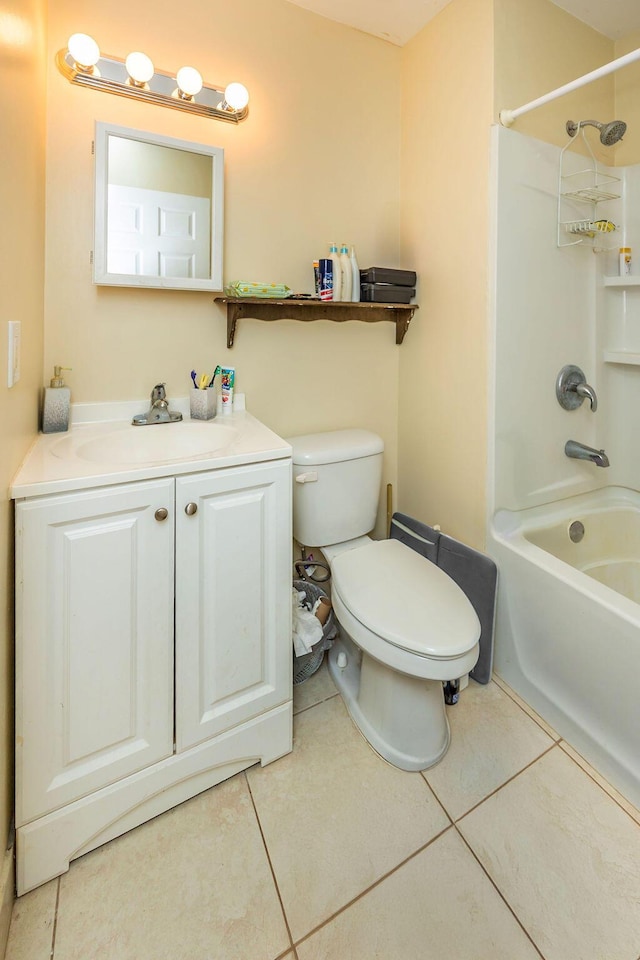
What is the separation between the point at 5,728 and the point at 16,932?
0.43 metres

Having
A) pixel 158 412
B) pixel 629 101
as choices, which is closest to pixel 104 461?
pixel 158 412

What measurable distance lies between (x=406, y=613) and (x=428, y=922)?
654 mm

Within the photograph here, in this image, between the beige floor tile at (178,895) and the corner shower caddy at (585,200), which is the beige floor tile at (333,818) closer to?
the beige floor tile at (178,895)

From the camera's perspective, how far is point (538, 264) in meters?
1.65

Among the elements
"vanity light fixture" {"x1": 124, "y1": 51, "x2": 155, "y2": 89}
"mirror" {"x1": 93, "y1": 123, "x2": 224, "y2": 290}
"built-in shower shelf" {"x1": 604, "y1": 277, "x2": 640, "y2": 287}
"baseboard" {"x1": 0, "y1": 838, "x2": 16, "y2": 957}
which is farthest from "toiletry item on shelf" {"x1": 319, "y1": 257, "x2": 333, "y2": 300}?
"baseboard" {"x1": 0, "y1": 838, "x2": 16, "y2": 957}

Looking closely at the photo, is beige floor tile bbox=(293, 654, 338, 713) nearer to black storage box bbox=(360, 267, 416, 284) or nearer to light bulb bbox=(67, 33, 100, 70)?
black storage box bbox=(360, 267, 416, 284)

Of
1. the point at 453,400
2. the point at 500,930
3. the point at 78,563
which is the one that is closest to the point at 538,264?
the point at 453,400

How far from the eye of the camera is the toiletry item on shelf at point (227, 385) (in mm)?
1626

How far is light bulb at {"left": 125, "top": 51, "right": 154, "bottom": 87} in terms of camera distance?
1.36 meters

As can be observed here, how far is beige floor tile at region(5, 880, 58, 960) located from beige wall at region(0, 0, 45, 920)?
0.18 feet

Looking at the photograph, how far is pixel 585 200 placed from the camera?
1.74 m

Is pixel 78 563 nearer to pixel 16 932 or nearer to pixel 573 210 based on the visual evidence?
pixel 16 932

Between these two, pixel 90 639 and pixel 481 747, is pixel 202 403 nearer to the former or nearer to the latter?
pixel 90 639

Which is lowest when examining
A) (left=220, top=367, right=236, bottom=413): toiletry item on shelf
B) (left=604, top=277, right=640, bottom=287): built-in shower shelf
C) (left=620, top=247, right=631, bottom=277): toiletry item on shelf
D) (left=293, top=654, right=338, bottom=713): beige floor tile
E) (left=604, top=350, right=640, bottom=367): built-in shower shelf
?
(left=293, top=654, right=338, bottom=713): beige floor tile
